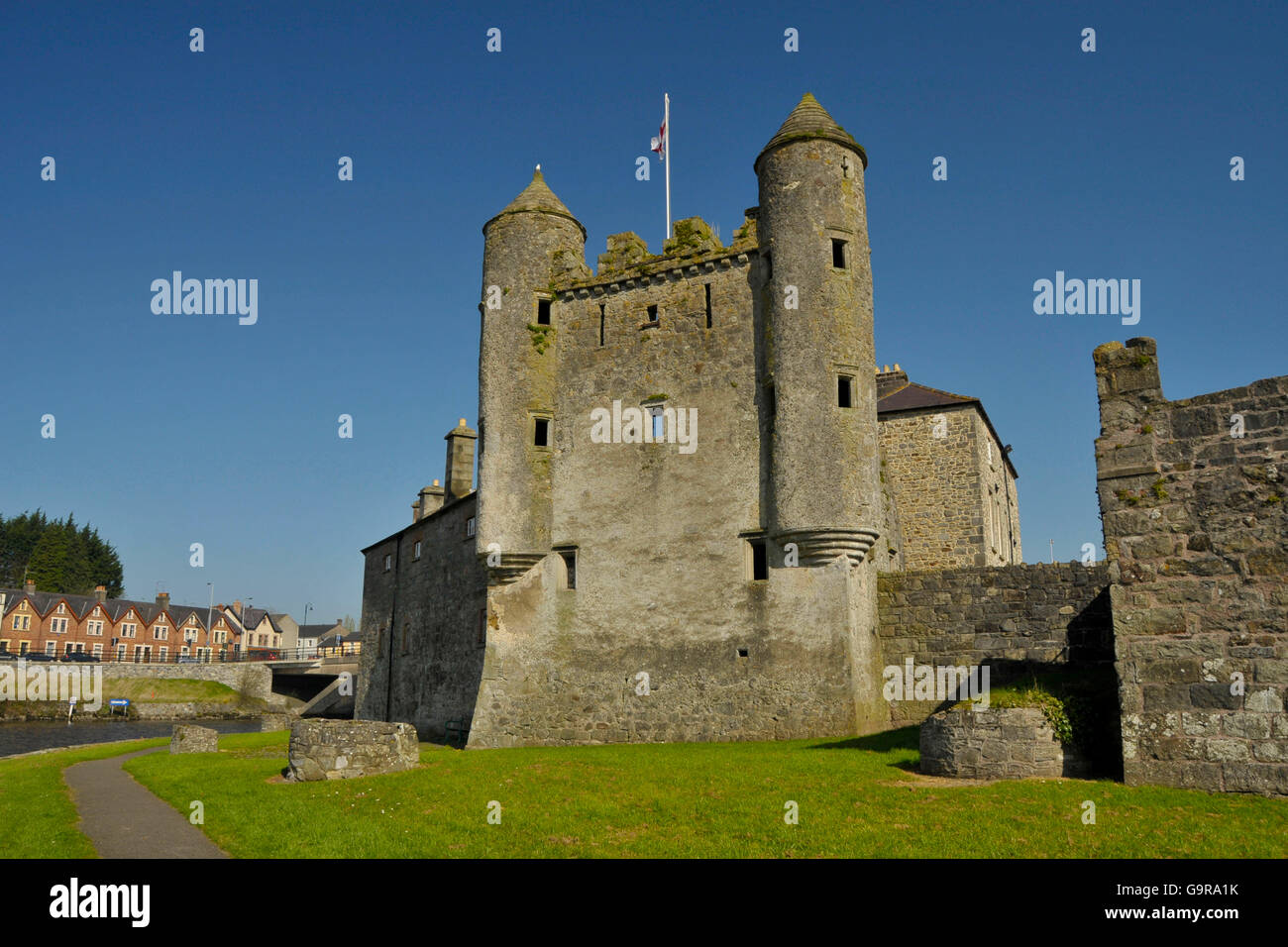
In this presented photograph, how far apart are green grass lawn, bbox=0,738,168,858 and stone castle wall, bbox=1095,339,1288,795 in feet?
44.1

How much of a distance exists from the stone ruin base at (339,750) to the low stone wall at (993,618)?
12.4 metres

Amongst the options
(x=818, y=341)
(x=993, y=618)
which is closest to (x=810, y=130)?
(x=818, y=341)

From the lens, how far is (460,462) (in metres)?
38.7

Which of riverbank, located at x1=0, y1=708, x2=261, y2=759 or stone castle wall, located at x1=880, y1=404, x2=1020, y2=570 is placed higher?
stone castle wall, located at x1=880, y1=404, x2=1020, y2=570

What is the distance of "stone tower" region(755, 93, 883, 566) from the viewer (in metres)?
21.8

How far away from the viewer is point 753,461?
2334 centimetres

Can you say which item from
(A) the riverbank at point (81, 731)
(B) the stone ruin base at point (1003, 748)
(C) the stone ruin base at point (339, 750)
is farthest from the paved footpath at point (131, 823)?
(A) the riverbank at point (81, 731)

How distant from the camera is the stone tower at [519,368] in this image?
25469 mm

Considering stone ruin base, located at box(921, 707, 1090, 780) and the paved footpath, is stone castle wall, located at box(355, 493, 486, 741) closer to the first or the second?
the paved footpath

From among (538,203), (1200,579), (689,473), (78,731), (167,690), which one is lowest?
(167,690)

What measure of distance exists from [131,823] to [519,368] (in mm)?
15787

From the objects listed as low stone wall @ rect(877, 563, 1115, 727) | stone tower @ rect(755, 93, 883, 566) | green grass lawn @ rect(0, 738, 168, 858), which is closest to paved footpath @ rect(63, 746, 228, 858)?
green grass lawn @ rect(0, 738, 168, 858)

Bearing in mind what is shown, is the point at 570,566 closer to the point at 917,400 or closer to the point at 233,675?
the point at 917,400
